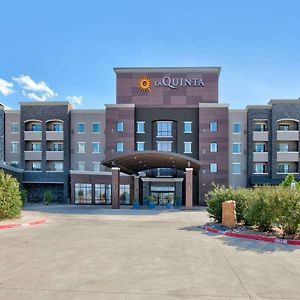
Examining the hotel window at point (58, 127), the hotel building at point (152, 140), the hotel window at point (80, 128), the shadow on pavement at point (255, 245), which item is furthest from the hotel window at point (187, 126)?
the shadow on pavement at point (255, 245)

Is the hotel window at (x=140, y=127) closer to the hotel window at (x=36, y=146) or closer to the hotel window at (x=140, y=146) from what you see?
the hotel window at (x=140, y=146)

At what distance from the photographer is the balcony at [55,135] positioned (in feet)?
160

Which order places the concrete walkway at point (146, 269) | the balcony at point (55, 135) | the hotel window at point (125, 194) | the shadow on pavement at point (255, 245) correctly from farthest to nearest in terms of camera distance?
the balcony at point (55, 135)
the hotel window at point (125, 194)
the shadow on pavement at point (255, 245)
the concrete walkway at point (146, 269)

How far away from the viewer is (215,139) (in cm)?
4666

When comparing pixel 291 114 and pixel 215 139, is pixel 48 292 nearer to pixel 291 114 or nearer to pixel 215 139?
pixel 215 139

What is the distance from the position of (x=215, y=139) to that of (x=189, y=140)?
3.84 meters

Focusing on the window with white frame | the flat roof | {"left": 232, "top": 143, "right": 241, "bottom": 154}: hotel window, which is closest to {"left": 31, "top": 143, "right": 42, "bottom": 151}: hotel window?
the flat roof

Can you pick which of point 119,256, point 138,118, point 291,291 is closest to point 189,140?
point 138,118

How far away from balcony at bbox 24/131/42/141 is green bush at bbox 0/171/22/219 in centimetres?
2645

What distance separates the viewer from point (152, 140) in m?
48.1

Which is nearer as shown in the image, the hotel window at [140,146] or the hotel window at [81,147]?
the hotel window at [140,146]

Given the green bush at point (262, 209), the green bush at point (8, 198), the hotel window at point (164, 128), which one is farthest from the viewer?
the hotel window at point (164, 128)

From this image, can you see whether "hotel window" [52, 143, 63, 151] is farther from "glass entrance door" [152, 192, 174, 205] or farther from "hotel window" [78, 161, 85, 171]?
"glass entrance door" [152, 192, 174, 205]

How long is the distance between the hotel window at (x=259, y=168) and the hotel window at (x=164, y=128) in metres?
13.7
